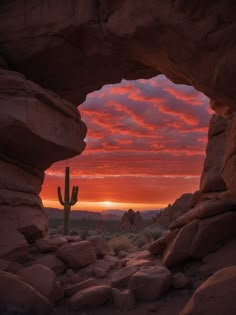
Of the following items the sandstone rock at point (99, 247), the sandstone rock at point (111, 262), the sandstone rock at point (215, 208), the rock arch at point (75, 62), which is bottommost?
the sandstone rock at point (111, 262)

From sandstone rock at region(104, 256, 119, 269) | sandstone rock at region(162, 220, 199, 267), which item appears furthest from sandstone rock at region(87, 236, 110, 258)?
sandstone rock at region(162, 220, 199, 267)

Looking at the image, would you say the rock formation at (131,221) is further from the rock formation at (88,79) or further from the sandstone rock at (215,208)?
the sandstone rock at (215,208)

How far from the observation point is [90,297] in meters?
5.89

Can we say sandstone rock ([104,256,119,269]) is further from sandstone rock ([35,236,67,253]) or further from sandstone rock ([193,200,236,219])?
sandstone rock ([193,200,236,219])

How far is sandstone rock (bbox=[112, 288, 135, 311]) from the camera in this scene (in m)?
5.77

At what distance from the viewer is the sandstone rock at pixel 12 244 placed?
263 inches

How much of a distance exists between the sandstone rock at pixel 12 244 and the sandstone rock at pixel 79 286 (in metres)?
1.27

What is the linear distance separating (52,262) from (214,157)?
5936mm

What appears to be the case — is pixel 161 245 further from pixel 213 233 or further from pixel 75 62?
pixel 75 62

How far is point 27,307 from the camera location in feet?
16.9

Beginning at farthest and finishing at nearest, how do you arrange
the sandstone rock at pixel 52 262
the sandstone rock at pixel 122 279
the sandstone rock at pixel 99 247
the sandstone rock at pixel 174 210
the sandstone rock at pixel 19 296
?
the sandstone rock at pixel 174 210, the sandstone rock at pixel 99 247, the sandstone rock at pixel 52 262, the sandstone rock at pixel 122 279, the sandstone rock at pixel 19 296

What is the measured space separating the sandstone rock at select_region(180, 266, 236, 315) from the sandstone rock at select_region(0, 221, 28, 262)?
4.05m

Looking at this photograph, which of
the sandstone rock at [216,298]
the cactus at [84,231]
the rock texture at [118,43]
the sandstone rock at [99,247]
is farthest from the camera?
the cactus at [84,231]

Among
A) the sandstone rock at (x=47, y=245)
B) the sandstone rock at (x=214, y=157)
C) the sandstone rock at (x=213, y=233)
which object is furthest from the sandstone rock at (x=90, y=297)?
the sandstone rock at (x=214, y=157)
